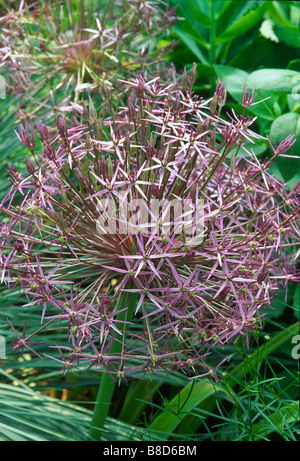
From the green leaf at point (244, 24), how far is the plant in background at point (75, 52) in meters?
0.10

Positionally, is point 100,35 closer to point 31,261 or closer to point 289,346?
point 31,261

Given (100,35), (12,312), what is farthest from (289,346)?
(100,35)

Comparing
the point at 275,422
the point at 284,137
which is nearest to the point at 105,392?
the point at 275,422

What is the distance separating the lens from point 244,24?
802 mm

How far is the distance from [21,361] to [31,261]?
26 centimetres

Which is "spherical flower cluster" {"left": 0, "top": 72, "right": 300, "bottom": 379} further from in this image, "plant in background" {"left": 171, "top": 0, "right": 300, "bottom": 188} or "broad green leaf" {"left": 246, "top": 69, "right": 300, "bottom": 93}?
"plant in background" {"left": 171, "top": 0, "right": 300, "bottom": 188}

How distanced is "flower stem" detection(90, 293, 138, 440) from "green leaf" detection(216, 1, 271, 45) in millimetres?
516

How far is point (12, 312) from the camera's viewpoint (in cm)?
72

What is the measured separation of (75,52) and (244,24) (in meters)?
0.28

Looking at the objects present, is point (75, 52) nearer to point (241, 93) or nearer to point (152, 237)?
point (241, 93)

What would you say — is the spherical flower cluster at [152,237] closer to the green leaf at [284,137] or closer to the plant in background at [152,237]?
the plant in background at [152,237]

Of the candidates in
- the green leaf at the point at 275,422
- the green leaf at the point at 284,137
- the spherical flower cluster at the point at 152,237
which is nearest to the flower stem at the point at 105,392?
the spherical flower cluster at the point at 152,237

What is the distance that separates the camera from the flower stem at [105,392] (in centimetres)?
50

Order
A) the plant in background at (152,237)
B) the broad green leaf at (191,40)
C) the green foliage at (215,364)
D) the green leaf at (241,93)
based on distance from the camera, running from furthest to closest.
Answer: the broad green leaf at (191,40) < the green leaf at (241,93) < the green foliage at (215,364) < the plant in background at (152,237)
